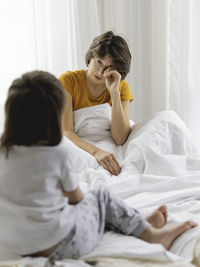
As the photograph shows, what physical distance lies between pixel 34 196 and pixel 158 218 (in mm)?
425

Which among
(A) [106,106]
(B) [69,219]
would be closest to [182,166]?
(A) [106,106]

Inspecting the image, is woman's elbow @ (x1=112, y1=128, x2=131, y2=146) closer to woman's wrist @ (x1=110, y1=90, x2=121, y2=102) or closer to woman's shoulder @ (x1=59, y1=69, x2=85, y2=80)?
woman's wrist @ (x1=110, y1=90, x2=121, y2=102)

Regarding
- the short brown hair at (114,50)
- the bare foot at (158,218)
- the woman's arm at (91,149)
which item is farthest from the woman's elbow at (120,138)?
the bare foot at (158,218)

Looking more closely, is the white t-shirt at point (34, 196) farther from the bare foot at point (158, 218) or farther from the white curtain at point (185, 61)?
the white curtain at point (185, 61)

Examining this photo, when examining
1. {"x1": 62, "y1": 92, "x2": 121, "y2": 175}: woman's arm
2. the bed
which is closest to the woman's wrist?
the bed

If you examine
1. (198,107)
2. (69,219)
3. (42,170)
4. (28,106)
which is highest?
(28,106)

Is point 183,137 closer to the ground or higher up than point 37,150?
closer to the ground

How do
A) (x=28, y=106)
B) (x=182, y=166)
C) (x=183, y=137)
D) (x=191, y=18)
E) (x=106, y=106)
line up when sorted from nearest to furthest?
(x=28, y=106)
(x=182, y=166)
(x=183, y=137)
(x=106, y=106)
(x=191, y=18)

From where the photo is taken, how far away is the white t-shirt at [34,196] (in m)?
0.98

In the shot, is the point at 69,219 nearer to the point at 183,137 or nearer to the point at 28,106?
the point at 28,106

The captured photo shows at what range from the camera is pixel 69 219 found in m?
1.02

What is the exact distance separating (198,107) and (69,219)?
2.05 meters

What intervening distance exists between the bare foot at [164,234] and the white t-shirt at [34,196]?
25cm

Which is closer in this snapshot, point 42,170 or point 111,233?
point 42,170
